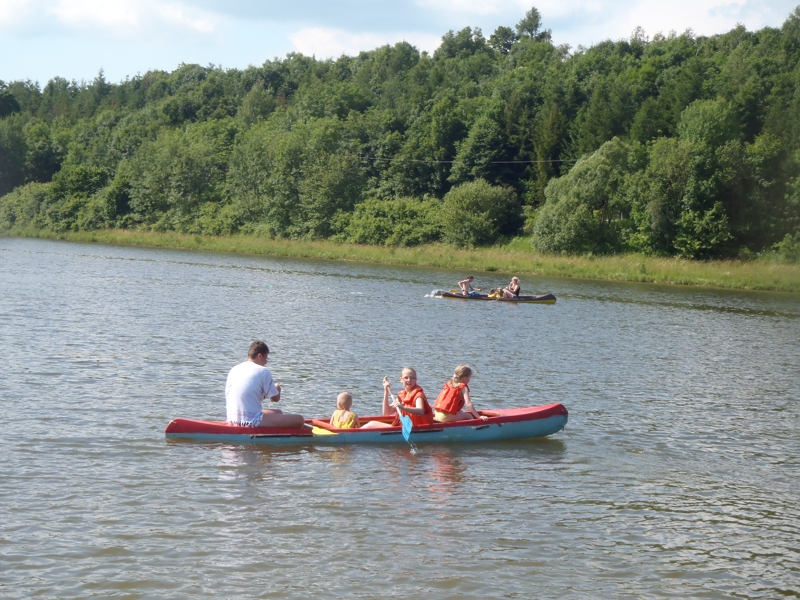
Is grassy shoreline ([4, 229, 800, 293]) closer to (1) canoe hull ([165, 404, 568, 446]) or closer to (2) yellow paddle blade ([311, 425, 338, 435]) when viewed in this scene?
(1) canoe hull ([165, 404, 568, 446])

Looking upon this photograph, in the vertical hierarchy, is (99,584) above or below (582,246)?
below

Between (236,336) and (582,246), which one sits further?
(582,246)

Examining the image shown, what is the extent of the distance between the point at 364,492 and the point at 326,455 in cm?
177

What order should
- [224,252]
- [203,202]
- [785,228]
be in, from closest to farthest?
[785,228] → [224,252] → [203,202]

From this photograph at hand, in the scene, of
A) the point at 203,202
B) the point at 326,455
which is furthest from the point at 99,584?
the point at 203,202

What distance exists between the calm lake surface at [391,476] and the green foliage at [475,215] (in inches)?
1620

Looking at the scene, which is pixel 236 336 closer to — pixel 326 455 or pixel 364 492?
pixel 326 455

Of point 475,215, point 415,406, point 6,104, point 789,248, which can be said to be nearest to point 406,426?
point 415,406

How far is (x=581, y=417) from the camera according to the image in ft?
52.0

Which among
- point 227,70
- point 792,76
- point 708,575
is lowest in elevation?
point 708,575

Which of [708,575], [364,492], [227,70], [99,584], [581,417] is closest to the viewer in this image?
[99,584]

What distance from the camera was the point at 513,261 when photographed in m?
57.1

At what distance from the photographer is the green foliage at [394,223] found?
6869 centimetres

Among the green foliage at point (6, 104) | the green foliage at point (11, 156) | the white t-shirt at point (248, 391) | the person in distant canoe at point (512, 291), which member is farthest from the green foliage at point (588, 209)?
the green foliage at point (6, 104)
